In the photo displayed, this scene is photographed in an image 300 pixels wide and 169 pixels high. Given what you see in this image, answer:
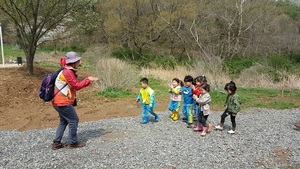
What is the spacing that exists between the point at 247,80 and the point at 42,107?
11.0 meters

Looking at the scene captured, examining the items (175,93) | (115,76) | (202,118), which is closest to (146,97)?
(175,93)

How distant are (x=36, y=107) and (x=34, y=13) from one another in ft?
18.0

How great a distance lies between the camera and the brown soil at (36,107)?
736cm

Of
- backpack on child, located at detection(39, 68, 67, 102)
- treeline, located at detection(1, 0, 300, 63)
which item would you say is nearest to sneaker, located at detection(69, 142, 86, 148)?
backpack on child, located at detection(39, 68, 67, 102)

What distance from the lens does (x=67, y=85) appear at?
4824 mm

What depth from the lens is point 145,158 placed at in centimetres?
458

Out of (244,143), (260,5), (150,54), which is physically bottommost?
(244,143)

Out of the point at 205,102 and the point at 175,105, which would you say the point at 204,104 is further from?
the point at 175,105

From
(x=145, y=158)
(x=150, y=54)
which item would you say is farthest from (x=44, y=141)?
(x=150, y=54)

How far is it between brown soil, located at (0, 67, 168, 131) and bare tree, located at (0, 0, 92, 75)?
1.97 m

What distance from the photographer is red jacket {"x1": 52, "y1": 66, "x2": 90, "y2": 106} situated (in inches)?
186

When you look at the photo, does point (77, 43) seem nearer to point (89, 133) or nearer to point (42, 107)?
point (42, 107)

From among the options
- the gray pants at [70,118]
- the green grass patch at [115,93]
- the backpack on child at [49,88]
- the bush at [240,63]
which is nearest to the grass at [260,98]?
the green grass patch at [115,93]

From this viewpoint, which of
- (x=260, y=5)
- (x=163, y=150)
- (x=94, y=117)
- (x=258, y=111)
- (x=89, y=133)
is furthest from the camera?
(x=260, y=5)
